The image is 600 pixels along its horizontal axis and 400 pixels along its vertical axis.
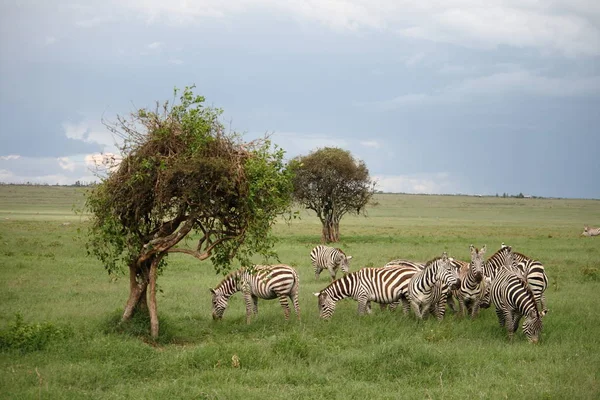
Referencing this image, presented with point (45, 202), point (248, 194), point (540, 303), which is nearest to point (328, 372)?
point (248, 194)

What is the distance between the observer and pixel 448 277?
45.3ft

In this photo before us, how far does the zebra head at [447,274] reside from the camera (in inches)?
543

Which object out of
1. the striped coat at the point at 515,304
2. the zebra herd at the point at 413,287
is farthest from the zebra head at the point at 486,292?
the striped coat at the point at 515,304

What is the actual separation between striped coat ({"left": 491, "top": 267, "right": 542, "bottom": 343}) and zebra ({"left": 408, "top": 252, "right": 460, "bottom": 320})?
97 centimetres

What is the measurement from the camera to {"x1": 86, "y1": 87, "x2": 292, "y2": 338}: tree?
1274 centimetres

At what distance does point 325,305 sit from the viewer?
1490 cm

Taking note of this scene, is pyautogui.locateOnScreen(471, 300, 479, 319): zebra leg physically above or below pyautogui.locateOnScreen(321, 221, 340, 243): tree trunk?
below

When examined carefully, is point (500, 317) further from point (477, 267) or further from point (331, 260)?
point (331, 260)

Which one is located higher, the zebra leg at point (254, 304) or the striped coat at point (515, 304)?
the striped coat at point (515, 304)

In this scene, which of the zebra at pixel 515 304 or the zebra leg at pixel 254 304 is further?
the zebra leg at pixel 254 304

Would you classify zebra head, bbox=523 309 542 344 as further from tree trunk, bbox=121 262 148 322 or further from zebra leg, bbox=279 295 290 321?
tree trunk, bbox=121 262 148 322

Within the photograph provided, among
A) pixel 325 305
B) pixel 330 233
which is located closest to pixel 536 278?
pixel 325 305

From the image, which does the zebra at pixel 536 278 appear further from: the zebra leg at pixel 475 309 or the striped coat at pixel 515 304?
the striped coat at pixel 515 304

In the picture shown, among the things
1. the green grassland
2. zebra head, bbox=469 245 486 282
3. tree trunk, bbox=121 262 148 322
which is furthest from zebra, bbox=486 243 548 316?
tree trunk, bbox=121 262 148 322
